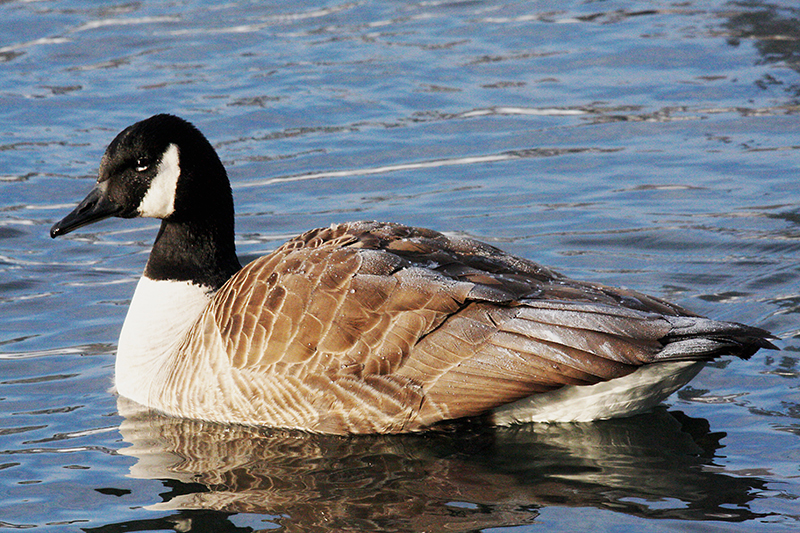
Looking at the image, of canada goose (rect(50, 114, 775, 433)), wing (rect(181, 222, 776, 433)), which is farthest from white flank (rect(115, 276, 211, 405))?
wing (rect(181, 222, 776, 433))

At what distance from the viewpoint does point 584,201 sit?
35.9ft

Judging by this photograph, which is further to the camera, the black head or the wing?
the black head

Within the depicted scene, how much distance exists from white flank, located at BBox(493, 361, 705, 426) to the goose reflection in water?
12cm

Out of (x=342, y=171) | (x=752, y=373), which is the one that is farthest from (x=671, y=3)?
(x=752, y=373)

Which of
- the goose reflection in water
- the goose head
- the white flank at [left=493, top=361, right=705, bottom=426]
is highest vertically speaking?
the goose head

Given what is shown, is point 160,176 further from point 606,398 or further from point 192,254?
point 606,398

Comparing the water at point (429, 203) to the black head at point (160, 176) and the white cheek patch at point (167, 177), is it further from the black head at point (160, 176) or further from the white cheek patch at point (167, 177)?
the white cheek patch at point (167, 177)

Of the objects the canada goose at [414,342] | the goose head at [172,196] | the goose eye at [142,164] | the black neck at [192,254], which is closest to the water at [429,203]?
the canada goose at [414,342]

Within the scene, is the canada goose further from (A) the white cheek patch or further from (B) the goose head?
(A) the white cheek patch

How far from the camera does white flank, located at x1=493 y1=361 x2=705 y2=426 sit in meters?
6.48

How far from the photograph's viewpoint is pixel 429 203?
11094 mm

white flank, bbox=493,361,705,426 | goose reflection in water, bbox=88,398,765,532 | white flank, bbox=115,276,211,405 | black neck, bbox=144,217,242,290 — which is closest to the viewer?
goose reflection in water, bbox=88,398,765,532

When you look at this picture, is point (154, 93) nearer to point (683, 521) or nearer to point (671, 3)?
point (671, 3)

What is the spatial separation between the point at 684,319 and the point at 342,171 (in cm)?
622
